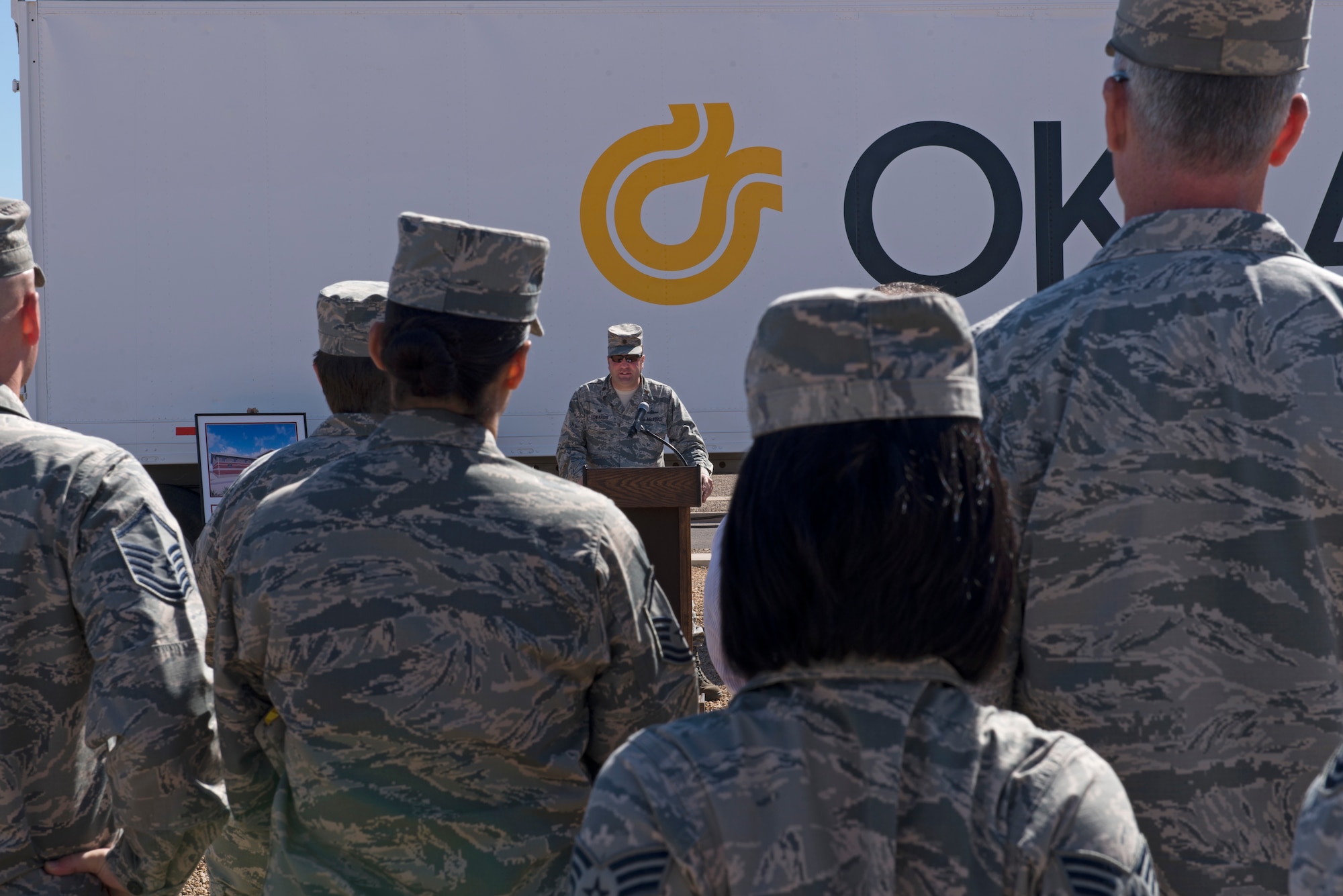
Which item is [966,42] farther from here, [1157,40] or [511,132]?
[1157,40]

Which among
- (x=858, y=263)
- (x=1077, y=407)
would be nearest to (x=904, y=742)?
(x=1077, y=407)

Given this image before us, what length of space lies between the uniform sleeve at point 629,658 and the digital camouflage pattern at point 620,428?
5.44m

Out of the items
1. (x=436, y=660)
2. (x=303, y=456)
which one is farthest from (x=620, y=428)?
(x=436, y=660)

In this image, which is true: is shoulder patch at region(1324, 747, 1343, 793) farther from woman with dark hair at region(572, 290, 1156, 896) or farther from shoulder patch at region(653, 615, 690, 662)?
shoulder patch at region(653, 615, 690, 662)

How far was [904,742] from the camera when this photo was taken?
927 mm

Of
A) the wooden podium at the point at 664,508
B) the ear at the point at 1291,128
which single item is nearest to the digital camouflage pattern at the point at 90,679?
the ear at the point at 1291,128

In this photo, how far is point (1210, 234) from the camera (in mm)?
1525

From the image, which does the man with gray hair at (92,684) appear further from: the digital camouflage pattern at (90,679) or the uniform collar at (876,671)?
the uniform collar at (876,671)

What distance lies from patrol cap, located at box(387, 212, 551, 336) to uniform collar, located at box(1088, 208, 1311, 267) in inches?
31.1

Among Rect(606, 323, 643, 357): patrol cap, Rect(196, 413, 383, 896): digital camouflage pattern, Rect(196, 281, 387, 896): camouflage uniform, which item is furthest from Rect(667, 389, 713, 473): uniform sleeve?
Rect(196, 413, 383, 896): digital camouflage pattern

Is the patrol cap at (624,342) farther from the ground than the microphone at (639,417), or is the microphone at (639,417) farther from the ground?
the patrol cap at (624,342)

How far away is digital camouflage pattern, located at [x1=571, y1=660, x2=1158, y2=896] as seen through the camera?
0.89 metres

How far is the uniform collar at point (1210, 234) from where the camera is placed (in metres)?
1.52

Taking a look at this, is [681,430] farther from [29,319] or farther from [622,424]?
[29,319]
